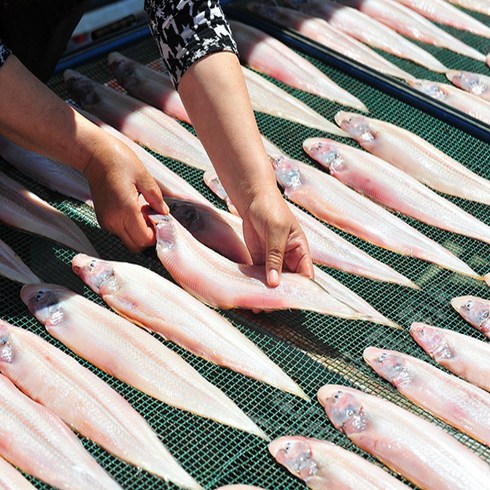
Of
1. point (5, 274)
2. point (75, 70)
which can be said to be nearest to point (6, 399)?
point (5, 274)

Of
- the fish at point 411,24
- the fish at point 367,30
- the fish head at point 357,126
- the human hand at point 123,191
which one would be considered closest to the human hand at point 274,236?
the human hand at point 123,191

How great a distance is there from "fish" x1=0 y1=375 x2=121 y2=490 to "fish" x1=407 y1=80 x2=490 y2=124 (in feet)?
8.44

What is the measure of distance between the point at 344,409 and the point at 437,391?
14.1 inches

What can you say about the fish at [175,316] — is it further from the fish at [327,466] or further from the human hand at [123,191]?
the fish at [327,466]

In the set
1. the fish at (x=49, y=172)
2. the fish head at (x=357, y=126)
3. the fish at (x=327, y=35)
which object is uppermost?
the fish at (x=327, y=35)

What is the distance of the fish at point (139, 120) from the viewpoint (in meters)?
3.98

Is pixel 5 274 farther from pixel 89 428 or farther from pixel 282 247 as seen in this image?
pixel 282 247

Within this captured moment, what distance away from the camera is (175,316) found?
308 centimetres

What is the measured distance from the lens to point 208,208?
354 cm

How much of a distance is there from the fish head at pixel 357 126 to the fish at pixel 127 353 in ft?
5.34

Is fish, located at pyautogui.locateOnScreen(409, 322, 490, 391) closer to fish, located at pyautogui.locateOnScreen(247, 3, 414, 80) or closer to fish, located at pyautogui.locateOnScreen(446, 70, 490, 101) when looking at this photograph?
fish, located at pyautogui.locateOnScreen(446, 70, 490, 101)

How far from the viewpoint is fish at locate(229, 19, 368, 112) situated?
4.39m

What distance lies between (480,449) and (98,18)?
12.5ft

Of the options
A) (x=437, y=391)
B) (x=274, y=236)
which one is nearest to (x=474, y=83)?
(x=274, y=236)
